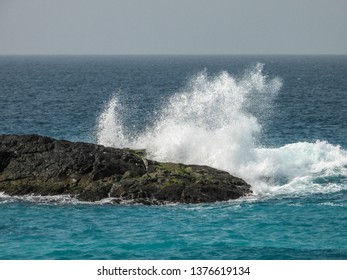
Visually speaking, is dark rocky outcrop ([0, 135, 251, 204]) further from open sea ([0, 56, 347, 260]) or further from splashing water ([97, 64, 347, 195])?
splashing water ([97, 64, 347, 195])

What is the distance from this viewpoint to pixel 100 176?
35125 millimetres

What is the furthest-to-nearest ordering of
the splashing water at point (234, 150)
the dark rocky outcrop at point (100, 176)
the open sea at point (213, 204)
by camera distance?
the splashing water at point (234, 150) → the dark rocky outcrop at point (100, 176) → the open sea at point (213, 204)

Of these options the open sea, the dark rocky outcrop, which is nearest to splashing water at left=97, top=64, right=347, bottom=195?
the open sea

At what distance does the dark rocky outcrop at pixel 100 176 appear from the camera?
112 ft

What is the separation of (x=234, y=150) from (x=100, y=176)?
31.4 ft

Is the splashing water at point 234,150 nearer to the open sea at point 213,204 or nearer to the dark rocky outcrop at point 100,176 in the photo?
the open sea at point 213,204

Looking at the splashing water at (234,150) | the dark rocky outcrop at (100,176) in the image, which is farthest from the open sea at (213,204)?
the dark rocky outcrop at (100,176)

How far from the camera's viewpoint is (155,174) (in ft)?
116

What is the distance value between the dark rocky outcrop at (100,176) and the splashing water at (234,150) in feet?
10.8

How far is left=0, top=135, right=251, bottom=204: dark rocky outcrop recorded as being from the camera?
112 ft

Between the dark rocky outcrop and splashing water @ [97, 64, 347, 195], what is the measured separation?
3301mm

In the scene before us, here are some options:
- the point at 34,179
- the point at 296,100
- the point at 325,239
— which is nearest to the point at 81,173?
the point at 34,179

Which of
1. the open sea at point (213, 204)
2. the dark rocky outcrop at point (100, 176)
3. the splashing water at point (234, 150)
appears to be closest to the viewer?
the open sea at point (213, 204)

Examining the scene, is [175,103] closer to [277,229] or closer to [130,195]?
[130,195]
